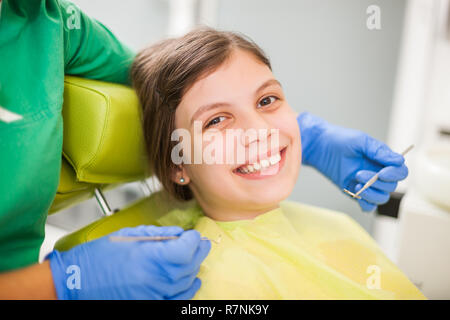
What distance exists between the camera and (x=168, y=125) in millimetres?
852

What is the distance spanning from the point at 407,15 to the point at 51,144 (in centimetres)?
133

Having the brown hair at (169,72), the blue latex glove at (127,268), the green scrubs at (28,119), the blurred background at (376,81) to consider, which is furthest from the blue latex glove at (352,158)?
the green scrubs at (28,119)

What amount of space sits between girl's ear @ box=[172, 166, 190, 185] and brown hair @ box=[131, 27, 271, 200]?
1cm

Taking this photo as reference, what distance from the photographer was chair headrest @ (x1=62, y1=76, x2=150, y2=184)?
0.76 meters

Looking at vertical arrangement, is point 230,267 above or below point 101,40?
below

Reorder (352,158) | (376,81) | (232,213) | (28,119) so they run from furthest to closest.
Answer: (376,81)
(352,158)
(232,213)
(28,119)

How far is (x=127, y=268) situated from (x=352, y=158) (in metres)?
0.76

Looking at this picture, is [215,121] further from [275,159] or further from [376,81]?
[376,81]

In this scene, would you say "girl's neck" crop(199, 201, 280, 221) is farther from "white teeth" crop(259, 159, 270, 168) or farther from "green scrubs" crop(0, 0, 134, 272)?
"green scrubs" crop(0, 0, 134, 272)

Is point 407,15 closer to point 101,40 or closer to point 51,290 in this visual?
point 101,40

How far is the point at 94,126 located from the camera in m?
0.76

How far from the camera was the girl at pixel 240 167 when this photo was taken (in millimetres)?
766

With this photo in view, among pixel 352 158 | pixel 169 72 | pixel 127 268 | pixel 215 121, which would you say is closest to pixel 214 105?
pixel 215 121
